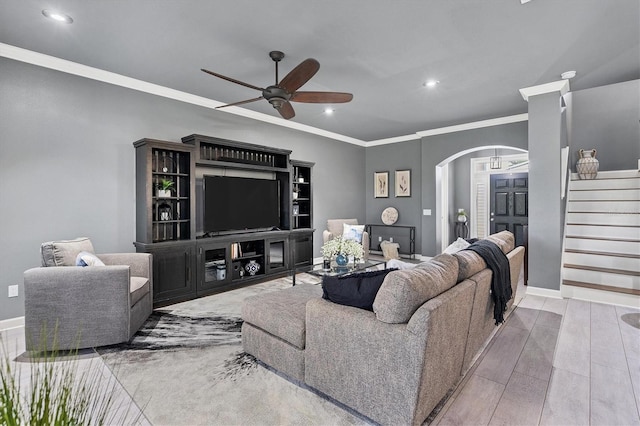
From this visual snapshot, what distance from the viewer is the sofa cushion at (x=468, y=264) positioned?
2.24 metres

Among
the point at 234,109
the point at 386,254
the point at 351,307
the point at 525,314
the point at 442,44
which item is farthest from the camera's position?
the point at 386,254

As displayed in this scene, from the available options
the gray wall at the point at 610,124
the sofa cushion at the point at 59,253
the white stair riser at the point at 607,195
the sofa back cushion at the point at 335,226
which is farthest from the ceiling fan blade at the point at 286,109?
the gray wall at the point at 610,124

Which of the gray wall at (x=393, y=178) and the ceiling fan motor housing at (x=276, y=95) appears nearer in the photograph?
the ceiling fan motor housing at (x=276, y=95)

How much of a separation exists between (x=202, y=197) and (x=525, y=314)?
14.0 feet

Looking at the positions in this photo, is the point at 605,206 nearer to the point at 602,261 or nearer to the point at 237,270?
the point at 602,261

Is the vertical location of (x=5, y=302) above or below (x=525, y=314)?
above

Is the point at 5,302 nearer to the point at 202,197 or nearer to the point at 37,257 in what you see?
the point at 37,257

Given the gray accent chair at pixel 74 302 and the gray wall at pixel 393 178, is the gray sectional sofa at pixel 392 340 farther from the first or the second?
the gray wall at pixel 393 178

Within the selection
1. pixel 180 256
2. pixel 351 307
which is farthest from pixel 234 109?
pixel 351 307

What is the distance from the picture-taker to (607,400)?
2.06 metres

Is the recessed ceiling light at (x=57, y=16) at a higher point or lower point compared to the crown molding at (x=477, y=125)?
higher

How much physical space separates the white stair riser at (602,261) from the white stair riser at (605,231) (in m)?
0.46

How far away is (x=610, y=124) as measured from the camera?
604 cm

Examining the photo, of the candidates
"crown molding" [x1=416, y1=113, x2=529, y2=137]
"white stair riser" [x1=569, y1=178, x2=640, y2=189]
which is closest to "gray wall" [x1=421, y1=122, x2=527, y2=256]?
"crown molding" [x1=416, y1=113, x2=529, y2=137]
